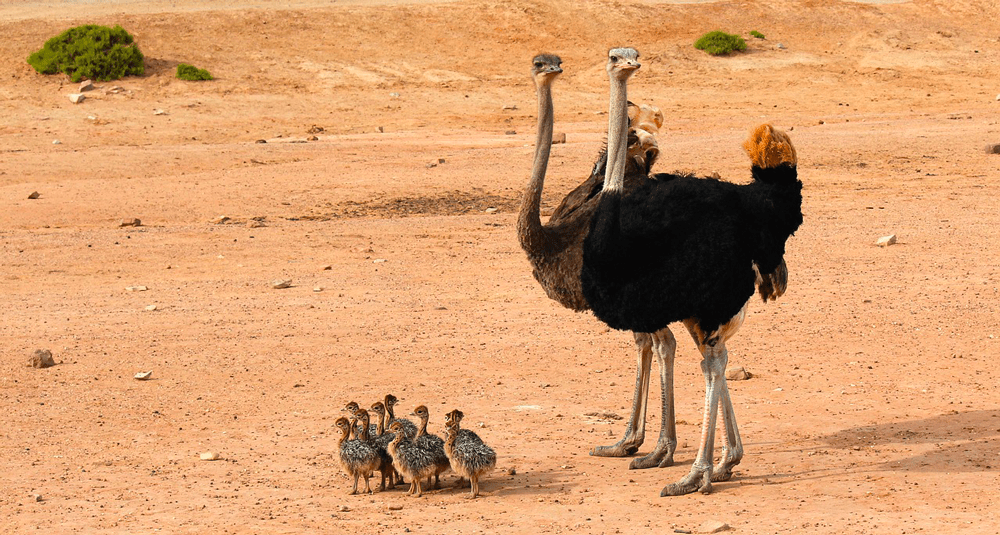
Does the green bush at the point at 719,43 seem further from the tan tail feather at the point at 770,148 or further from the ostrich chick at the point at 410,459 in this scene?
the ostrich chick at the point at 410,459

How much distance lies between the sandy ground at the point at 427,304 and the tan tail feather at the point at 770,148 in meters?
1.50

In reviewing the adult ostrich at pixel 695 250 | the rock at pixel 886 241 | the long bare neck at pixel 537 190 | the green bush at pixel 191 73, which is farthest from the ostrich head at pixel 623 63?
the green bush at pixel 191 73

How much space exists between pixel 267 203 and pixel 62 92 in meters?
8.58

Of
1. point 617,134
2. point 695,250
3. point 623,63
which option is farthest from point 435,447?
point 623,63

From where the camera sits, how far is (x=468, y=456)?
613 centimetres

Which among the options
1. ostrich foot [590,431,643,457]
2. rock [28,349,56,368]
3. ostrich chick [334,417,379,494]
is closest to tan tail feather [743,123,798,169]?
ostrich foot [590,431,643,457]

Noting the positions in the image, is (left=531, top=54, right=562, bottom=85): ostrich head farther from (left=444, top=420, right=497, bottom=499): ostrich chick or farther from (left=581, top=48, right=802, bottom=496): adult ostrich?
(left=444, top=420, right=497, bottom=499): ostrich chick

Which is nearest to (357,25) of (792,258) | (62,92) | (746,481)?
(62,92)

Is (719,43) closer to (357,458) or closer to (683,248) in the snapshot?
(683,248)

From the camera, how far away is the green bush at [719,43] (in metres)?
26.4

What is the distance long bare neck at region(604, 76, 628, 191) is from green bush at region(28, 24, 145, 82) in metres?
18.0

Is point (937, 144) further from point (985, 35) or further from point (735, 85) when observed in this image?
point (985, 35)

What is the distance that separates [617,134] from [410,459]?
1804 millimetres

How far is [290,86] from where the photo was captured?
77.6 feet
